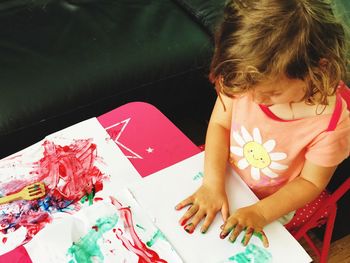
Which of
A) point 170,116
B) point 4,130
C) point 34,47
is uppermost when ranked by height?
point 34,47

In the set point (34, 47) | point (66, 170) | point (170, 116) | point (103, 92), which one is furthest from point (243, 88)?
point (170, 116)

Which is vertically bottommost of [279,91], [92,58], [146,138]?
[92,58]

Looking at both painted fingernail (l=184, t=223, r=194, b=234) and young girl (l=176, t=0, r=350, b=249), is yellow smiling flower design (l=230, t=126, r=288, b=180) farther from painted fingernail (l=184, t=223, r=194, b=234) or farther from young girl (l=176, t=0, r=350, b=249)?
painted fingernail (l=184, t=223, r=194, b=234)

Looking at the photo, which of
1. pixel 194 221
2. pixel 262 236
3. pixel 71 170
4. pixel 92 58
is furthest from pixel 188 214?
pixel 92 58

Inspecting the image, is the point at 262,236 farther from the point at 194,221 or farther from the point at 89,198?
the point at 89,198

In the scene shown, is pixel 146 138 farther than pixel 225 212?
Yes

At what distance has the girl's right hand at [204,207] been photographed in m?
0.80

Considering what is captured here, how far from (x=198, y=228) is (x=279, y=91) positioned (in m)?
0.27

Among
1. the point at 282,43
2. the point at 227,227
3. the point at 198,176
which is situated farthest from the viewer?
the point at 198,176

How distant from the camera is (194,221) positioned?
799 millimetres

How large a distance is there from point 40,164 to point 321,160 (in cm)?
54

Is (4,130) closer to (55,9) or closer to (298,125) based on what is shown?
(55,9)

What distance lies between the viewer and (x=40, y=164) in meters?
0.91

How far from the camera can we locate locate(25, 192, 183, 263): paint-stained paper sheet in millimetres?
759
